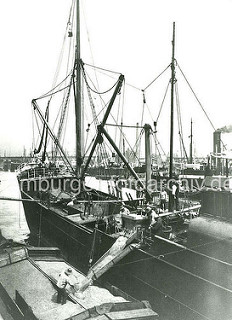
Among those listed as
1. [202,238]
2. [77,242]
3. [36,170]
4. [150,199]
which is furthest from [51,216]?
[202,238]

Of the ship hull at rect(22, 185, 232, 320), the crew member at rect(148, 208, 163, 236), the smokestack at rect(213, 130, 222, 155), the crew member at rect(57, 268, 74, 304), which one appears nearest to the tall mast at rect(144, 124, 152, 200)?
the crew member at rect(148, 208, 163, 236)

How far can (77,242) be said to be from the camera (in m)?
14.4

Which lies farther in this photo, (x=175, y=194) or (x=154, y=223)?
(x=175, y=194)

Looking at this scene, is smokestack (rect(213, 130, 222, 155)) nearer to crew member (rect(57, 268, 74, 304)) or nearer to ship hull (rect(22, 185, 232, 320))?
ship hull (rect(22, 185, 232, 320))

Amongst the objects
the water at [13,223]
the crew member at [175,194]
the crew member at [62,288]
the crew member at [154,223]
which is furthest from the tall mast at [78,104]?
the crew member at [62,288]

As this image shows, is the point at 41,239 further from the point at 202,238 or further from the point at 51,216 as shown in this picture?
the point at 202,238

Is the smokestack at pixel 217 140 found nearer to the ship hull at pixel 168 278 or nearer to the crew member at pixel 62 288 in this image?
the ship hull at pixel 168 278

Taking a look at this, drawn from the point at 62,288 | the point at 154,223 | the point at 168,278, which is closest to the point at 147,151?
the point at 154,223

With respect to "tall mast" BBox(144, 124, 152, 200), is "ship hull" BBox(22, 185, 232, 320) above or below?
below

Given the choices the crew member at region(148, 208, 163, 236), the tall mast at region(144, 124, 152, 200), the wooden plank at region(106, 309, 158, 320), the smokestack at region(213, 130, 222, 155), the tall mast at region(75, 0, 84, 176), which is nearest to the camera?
the wooden plank at region(106, 309, 158, 320)

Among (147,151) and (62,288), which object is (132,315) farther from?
(147,151)

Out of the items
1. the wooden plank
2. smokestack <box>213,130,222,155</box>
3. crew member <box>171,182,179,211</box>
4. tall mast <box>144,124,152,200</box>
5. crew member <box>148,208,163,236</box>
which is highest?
smokestack <box>213,130,222,155</box>

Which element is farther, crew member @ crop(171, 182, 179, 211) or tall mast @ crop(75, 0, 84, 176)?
tall mast @ crop(75, 0, 84, 176)

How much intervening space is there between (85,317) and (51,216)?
1014 cm
